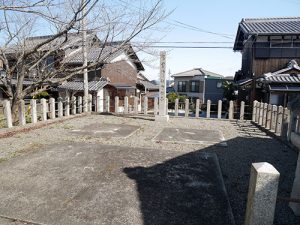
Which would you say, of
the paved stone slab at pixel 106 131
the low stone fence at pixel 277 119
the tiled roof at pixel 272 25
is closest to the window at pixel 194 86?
the tiled roof at pixel 272 25

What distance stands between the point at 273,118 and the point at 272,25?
10.8 m

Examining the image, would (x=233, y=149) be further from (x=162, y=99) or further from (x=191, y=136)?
(x=162, y=99)

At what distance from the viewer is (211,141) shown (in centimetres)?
757

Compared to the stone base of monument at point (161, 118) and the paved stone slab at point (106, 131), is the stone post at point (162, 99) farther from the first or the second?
the paved stone slab at point (106, 131)

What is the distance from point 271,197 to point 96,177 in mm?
3032

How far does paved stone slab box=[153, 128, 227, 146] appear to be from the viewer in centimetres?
756

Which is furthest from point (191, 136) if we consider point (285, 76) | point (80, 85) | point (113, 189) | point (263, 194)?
point (80, 85)

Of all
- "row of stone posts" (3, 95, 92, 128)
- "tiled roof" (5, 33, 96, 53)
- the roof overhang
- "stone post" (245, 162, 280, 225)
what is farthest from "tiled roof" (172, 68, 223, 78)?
"stone post" (245, 162, 280, 225)

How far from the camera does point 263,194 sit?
2.40m

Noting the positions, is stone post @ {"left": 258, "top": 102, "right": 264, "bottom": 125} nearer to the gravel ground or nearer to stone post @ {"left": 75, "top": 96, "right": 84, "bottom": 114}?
the gravel ground

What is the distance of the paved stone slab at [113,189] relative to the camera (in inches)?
124

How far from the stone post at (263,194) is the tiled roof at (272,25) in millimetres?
15184

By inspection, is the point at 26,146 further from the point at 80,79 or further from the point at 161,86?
the point at 80,79

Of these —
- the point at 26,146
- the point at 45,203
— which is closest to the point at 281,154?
the point at 45,203
